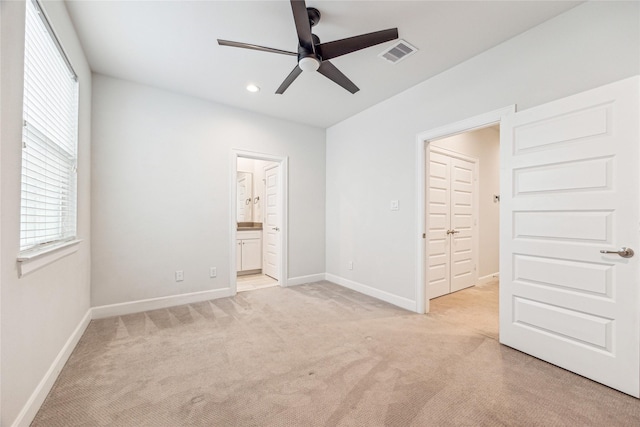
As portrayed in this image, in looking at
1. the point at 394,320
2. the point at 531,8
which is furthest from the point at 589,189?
the point at 394,320

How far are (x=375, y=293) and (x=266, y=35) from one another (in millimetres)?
3304

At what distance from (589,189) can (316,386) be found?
2.37 m

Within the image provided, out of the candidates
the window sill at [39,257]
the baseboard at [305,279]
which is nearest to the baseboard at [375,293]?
the baseboard at [305,279]

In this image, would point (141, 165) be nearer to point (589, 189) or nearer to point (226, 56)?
point (226, 56)

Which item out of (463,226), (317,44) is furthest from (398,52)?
(463,226)

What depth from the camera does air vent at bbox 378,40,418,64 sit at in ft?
7.98

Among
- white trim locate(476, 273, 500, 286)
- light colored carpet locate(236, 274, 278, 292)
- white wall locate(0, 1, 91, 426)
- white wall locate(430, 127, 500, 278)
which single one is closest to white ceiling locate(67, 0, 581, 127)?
white wall locate(0, 1, 91, 426)

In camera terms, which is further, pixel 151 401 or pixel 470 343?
pixel 470 343

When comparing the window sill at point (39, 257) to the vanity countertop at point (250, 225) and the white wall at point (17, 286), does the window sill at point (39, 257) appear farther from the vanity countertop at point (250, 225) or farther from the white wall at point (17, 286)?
the vanity countertop at point (250, 225)

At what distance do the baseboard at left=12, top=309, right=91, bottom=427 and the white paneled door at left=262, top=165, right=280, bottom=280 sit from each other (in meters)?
2.72

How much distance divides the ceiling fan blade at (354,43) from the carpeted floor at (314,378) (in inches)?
95.3

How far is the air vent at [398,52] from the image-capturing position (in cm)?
243

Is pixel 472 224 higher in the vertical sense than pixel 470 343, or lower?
higher

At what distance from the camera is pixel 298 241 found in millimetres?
4512
